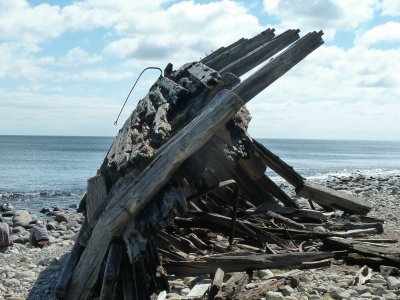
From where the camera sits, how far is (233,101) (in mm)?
5191

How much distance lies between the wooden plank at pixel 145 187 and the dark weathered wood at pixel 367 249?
3434mm

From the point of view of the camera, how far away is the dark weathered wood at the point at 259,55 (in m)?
8.93

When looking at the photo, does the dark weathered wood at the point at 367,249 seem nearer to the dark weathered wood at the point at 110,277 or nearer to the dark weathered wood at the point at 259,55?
the dark weathered wood at the point at 259,55

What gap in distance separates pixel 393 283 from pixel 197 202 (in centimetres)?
388

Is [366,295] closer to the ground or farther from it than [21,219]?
farther from it

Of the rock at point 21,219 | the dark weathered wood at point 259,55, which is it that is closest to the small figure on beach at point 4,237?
the rock at point 21,219

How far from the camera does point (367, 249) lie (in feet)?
25.0

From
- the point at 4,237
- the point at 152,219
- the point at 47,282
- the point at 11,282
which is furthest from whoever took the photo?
the point at 4,237

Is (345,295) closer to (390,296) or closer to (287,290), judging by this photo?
(390,296)

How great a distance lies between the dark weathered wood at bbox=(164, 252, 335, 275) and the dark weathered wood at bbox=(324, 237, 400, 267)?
1054 mm

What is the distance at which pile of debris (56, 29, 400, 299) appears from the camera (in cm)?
518

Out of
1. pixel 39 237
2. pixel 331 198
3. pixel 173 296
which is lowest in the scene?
pixel 39 237

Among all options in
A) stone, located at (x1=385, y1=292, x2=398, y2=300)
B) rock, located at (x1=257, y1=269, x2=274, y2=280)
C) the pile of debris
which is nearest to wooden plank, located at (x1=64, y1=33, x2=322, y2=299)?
the pile of debris

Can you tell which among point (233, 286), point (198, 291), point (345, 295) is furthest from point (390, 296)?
point (198, 291)
